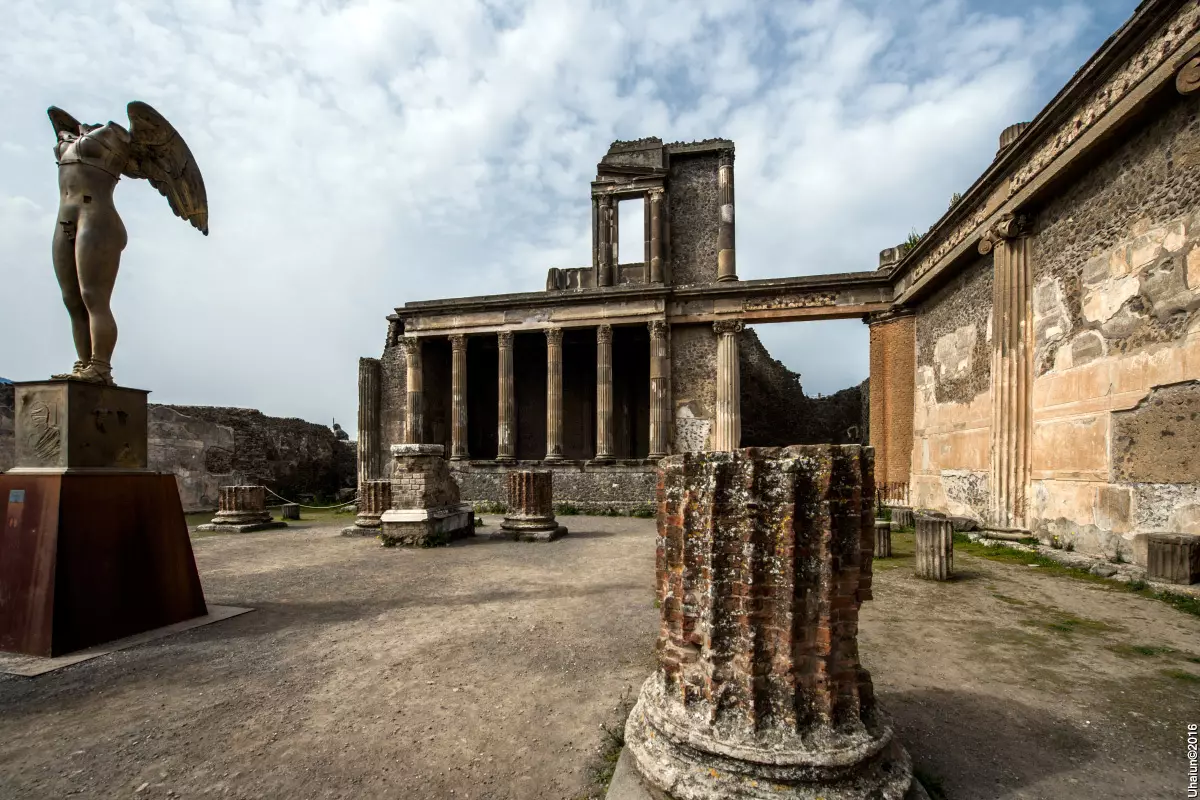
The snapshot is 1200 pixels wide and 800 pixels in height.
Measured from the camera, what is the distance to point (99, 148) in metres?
4.34

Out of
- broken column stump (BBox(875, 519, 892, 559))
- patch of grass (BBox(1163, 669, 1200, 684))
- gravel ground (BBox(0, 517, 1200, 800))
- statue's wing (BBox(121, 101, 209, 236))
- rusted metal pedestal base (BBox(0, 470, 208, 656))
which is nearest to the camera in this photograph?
gravel ground (BBox(0, 517, 1200, 800))

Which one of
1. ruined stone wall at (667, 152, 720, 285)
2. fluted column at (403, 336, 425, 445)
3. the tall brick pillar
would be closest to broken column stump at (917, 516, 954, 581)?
the tall brick pillar

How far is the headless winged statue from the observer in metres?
4.28

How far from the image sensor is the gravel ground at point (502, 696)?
2.39 m

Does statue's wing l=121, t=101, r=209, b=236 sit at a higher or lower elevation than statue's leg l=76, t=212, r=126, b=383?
higher

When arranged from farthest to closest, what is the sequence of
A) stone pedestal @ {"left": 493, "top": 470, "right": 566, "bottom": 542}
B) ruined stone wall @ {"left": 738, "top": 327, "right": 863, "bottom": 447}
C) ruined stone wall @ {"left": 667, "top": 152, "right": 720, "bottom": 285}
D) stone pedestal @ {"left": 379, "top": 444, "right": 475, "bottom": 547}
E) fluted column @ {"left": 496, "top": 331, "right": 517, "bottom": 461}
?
ruined stone wall @ {"left": 738, "top": 327, "right": 863, "bottom": 447}
ruined stone wall @ {"left": 667, "top": 152, "right": 720, "bottom": 285}
fluted column @ {"left": 496, "top": 331, "right": 517, "bottom": 461}
stone pedestal @ {"left": 493, "top": 470, "right": 566, "bottom": 542}
stone pedestal @ {"left": 379, "top": 444, "right": 475, "bottom": 547}

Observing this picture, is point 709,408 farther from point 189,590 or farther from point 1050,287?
point 189,590

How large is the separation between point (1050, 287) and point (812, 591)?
28.8 feet

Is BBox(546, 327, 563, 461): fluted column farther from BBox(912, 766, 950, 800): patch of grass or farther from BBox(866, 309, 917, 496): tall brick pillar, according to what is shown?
BBox(912, 766, 950, 800): patch of grass

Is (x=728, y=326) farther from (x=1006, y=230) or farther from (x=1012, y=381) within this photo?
(x=1012, y=381)

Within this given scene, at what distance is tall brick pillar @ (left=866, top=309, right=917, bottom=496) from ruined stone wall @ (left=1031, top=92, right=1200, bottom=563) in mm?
4971

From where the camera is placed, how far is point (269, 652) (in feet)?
12.9

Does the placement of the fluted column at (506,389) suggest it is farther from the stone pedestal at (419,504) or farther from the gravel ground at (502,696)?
the gravel ground at (502,696)

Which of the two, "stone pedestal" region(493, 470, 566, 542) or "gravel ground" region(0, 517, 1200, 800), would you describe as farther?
"stone pedestal" region(493, 470, 566, 542)
